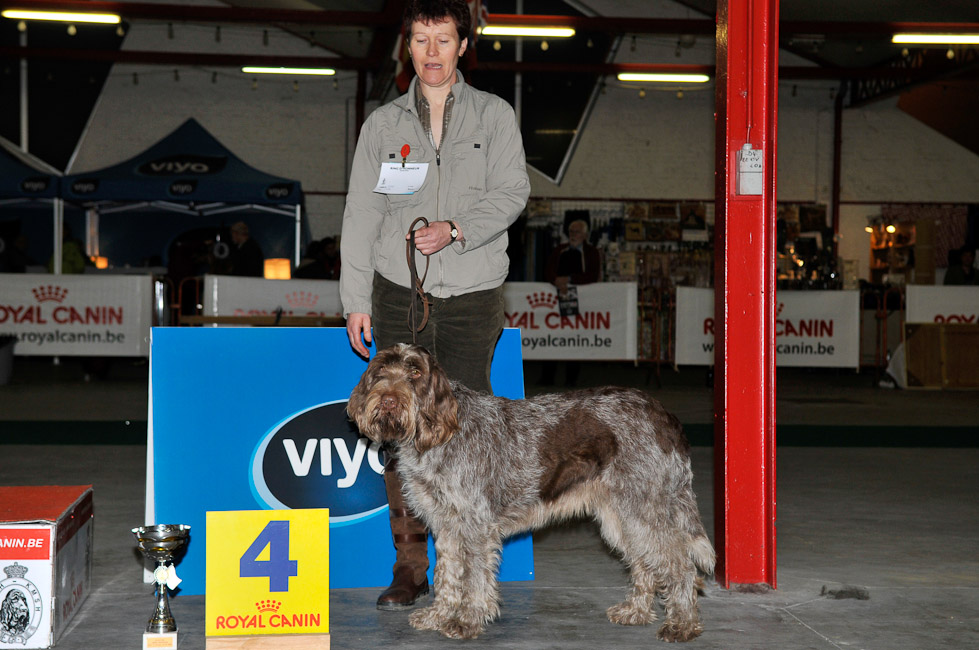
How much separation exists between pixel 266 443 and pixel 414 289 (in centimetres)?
95

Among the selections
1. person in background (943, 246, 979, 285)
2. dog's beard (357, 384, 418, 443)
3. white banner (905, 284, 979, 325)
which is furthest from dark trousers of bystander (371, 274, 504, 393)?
person in background (943, 246, 979, 285)

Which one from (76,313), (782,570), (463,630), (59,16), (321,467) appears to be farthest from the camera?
(59,16)

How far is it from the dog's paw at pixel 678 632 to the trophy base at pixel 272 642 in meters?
1.04

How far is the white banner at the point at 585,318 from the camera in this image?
11812 millimetres

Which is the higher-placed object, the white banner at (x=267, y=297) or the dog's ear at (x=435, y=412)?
the white banner at (x=267, y=297)

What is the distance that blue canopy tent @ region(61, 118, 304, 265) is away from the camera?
13.8m

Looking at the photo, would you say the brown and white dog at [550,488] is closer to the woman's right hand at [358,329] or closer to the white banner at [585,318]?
the woman's right hand at [358,329]

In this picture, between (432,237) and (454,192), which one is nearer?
(432,237)

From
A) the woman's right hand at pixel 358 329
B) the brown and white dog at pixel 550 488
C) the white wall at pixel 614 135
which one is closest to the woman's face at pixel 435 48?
the woman's right hand at pixel 358 329

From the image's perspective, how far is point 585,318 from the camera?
11891 millimetres

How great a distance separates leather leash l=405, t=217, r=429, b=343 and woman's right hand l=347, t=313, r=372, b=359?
171mm

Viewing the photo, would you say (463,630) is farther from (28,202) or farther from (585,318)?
(28,202)

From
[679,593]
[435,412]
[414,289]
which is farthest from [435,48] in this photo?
[679,593]

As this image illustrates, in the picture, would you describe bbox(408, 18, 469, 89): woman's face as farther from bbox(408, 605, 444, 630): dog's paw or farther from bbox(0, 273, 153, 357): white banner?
bbox(0, 273, 153, 357): white banner
